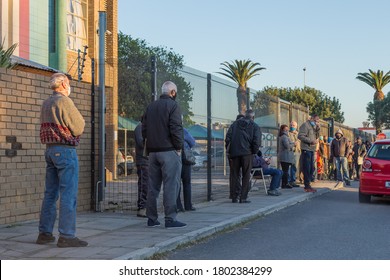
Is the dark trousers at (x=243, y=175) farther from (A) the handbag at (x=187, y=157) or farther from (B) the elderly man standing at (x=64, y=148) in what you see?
(B) the elderly man standing at (x=64, y=148)

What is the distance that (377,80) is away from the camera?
6569 cm

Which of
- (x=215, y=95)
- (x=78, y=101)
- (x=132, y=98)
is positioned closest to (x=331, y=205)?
(x=215, y=95)

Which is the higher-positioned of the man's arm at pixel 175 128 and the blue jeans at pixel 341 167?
the man's arm at pixel 175 128

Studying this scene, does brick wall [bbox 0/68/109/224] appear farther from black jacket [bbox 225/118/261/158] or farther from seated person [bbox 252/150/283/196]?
seated person [bbox 252/150/283/196]

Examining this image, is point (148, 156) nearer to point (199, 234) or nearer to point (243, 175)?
point (199, 234)

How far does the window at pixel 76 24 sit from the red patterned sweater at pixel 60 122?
1683cm

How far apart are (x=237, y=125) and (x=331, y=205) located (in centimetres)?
272

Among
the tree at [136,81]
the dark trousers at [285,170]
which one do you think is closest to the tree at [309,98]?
the dark trousers at [285,170]

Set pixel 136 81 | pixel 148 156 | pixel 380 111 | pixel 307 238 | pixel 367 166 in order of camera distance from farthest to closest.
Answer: pixel 380 111 < pixel 367 166 < pixel 136 81 < pixel 148 156 < pixel 307 238

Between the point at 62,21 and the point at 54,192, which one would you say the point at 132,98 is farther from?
the point at 62,21

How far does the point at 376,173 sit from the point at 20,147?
7740mm

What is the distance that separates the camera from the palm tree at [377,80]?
65438mm

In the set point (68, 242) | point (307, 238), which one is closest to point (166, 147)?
point (68, 242)

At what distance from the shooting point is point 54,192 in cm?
687
